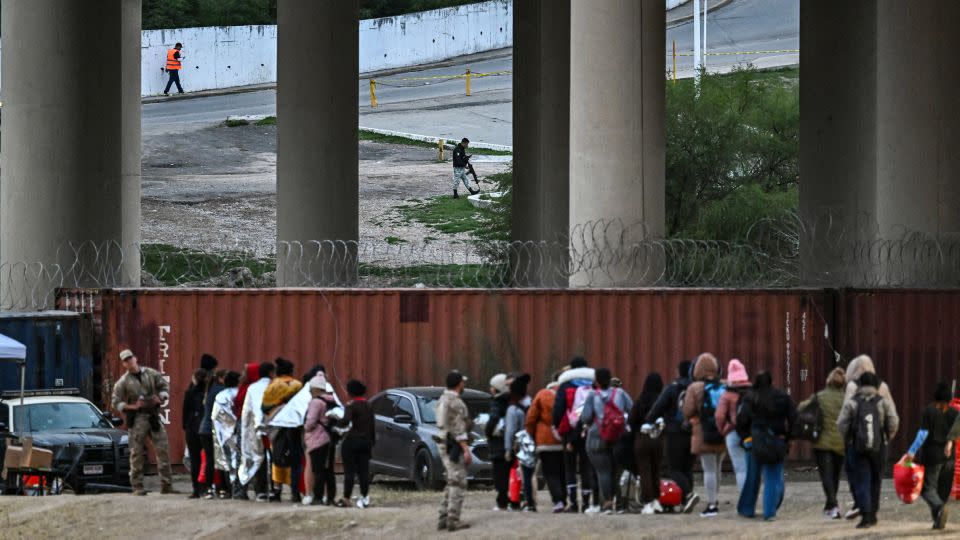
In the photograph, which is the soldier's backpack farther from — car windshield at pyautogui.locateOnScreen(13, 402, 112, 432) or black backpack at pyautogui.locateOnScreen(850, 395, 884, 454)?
car windshield at pyautogui.locateOnScreen(13, 402, 112, 432)

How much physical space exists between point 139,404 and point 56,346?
4.84 metres

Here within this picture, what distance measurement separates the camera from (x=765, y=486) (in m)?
16.6

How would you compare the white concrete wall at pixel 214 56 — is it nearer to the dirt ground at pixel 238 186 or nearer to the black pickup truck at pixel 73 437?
the dirt ground at pixel 238 186

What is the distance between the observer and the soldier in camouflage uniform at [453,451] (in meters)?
16.5

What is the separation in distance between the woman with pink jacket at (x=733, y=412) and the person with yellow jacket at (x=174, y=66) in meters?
55.9

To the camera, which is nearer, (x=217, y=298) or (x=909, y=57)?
(x=217, y=298)

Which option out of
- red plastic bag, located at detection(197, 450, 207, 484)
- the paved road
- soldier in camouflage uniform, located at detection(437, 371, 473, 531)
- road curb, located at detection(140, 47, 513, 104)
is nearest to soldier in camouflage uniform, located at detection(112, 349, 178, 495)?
red plastic bag, located at detection(197, 450, 207, 484)

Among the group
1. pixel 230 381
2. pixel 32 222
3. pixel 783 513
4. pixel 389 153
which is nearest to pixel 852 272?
pixel 783 513

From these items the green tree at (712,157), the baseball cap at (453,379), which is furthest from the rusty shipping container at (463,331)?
the green tree at (712,157)

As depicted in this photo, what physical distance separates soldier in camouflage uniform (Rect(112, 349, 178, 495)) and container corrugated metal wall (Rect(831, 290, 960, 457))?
31.4ft

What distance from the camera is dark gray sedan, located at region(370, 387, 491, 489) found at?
21.8m

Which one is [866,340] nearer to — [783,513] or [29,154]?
[783,513]

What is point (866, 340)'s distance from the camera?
77.4ft

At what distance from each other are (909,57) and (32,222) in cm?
1506
